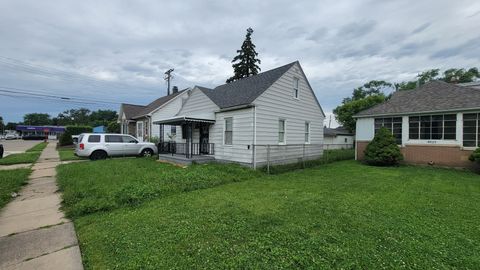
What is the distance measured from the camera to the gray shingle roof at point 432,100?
39.7 ft

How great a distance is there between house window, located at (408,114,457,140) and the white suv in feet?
55.3

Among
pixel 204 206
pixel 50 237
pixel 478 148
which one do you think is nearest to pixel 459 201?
pixel 204 206

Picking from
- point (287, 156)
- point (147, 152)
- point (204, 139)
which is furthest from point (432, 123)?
point (147, 152)

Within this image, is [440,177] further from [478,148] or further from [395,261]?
[395,261]

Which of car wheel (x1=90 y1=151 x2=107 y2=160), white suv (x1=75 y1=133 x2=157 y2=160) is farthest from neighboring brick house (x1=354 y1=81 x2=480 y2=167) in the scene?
car wheel (x1=90 y1=151 x2=107 y2=160)

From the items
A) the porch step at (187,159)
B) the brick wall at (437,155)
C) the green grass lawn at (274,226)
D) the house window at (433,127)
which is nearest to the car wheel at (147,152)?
the porch step at (187,159)

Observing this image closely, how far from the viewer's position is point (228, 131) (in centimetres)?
1205

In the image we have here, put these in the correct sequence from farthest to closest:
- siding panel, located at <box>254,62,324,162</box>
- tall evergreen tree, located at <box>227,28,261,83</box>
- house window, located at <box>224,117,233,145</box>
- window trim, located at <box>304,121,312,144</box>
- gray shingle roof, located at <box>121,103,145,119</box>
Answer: tall evergreen tree, located at <box>227,28,261,83</box>
gray shingle roof, located at <box>121,103,145,119</box>
window trim, located at <box>304,121,312,144</box>
house window, located at <box>224,117,233,145</box>
siding panel, located at <box>254,62,324,162</box>

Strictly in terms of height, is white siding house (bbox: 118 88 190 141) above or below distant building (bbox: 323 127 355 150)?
above

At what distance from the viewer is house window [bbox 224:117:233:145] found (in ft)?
39.1

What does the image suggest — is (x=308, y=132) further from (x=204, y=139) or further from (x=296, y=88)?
(x=204, y=139)

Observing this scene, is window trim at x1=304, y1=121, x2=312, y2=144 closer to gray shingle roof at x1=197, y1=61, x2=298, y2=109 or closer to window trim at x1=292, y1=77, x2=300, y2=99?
window trim at x1=292, y1=77, x2=300, y2=99

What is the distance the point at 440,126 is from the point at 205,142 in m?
13.1

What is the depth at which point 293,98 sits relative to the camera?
43.2 feet
